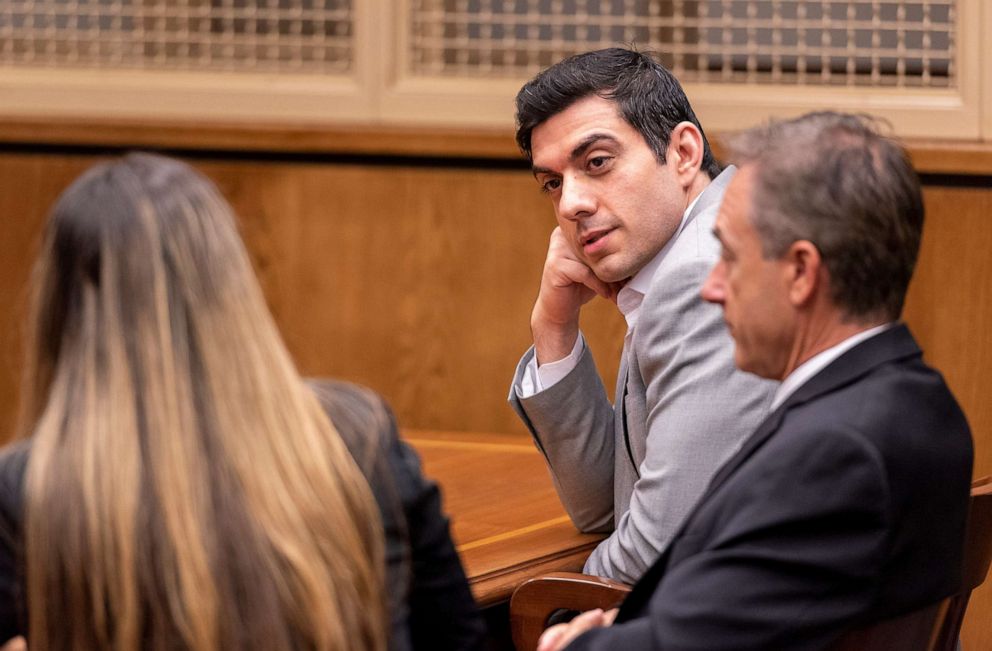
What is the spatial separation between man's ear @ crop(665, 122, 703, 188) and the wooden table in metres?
0.60

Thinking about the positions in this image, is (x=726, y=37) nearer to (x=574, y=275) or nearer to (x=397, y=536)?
(x=574, y=275)

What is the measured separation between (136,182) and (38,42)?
10.4ft

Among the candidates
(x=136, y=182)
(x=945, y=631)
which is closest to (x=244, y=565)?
(x=136, y=182)

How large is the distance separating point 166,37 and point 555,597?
101 inches

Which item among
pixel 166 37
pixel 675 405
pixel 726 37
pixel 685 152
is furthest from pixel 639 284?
pixel 166 37

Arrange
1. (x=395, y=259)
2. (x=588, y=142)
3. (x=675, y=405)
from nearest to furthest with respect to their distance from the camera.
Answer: (x=675, y=405), (x=588, y=142), (x=395, y=259)

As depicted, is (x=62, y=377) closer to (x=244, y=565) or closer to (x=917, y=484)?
(x=244, y=565)

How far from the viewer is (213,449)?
1263mm

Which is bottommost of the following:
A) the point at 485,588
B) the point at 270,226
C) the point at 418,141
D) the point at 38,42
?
the point at 485,588

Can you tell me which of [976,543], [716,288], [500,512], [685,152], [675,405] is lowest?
[500,512]

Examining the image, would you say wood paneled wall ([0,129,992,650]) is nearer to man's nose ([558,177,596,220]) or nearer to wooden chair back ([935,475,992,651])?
man's nose ([558,177,596,220])

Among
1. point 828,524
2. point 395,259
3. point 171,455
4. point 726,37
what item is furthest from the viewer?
point 395,259

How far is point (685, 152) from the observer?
2.27m

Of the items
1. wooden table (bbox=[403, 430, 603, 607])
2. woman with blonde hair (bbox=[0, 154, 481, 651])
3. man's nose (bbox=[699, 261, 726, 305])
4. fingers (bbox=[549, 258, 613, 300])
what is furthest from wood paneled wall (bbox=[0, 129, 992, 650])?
woman with blonde hair (bbox=[0, 154, 481, 651])
